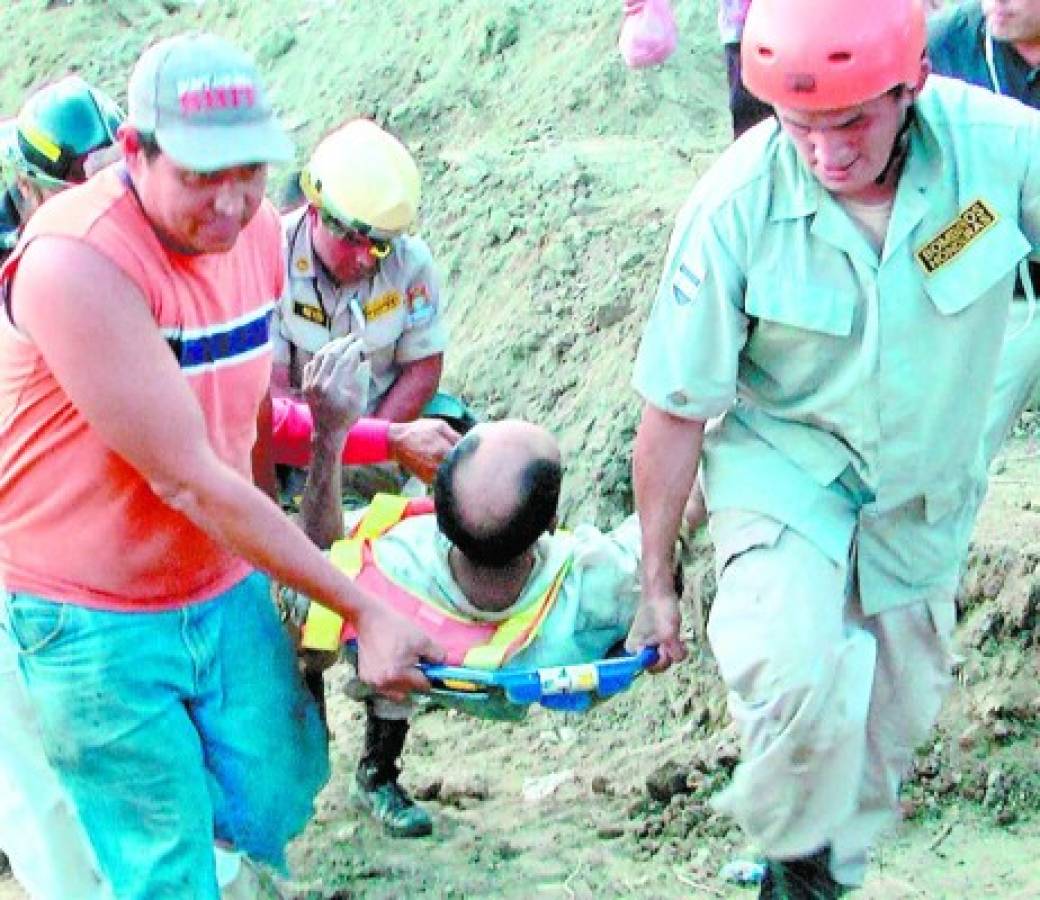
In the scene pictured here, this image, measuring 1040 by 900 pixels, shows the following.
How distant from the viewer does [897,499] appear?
152 inches

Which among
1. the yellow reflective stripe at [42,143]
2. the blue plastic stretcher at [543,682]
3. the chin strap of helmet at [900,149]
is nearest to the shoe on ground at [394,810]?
the blue plastic stretcher at [543,682]

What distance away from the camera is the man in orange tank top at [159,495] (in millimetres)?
3457

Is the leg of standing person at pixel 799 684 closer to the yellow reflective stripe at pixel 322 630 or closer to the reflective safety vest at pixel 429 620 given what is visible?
the reflective safety vest at pixel 429 620

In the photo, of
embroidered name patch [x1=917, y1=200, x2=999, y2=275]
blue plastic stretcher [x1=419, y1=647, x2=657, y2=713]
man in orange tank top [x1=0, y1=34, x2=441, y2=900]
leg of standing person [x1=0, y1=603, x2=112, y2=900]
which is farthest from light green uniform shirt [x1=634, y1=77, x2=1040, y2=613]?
leg of standing person [x1=0, y1=603, x2=112, y2=900]

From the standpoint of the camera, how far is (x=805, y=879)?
3.98 metres

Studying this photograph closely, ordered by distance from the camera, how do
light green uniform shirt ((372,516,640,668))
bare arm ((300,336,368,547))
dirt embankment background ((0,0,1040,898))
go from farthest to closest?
1. dirt embankment background ((0,0,1040,898))
2. bare arm ((300,336,368,547))
3. light green uniform shirt ((372,516,640,668))

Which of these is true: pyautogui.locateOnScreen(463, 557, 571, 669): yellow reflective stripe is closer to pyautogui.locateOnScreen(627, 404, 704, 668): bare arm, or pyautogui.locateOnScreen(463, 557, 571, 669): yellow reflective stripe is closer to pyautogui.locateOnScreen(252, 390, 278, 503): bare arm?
pyautogui.locateOnScreen(627, 404, 704, 668): bare arm

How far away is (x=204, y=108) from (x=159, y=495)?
0.73m

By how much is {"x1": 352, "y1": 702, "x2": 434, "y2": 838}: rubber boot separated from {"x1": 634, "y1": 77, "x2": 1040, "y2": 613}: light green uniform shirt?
4.88ft

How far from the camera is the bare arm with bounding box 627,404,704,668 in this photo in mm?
3910

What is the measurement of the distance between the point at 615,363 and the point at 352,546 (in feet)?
10.0

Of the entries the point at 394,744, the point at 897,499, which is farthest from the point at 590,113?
the point at 897,499

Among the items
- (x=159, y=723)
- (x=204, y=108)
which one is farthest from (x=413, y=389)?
(x=204, y=108)

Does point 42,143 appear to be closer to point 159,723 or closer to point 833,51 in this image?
point 159,723
